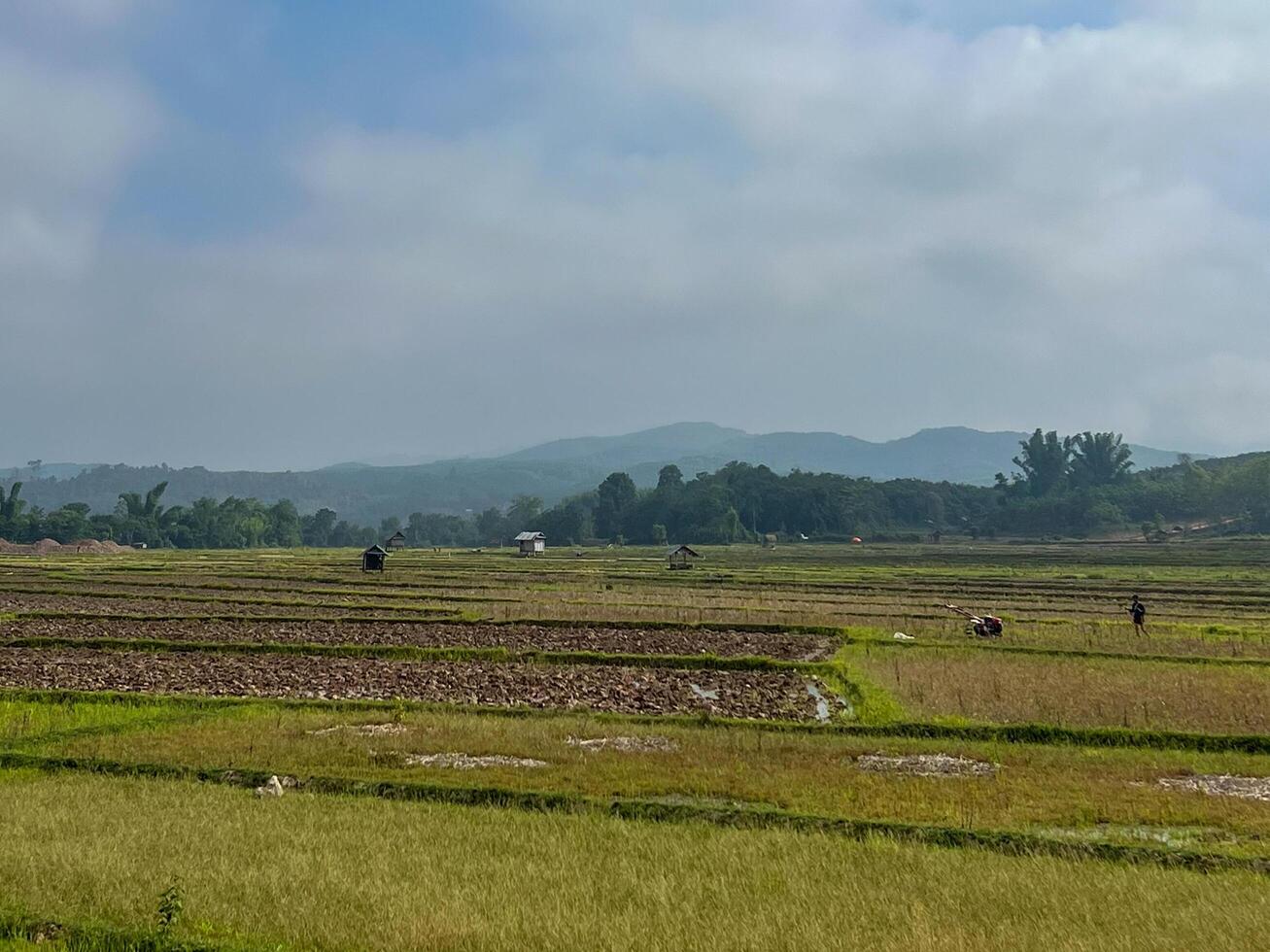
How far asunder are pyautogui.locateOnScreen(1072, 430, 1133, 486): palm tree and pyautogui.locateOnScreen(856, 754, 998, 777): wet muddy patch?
15335 centimetres

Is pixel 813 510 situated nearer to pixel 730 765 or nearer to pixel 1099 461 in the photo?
pixel 1099 461

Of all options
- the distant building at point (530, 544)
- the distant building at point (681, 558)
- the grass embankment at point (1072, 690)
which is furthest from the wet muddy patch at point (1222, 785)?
the distant building at point (530, 544)

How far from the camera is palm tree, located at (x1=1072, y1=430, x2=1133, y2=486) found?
153125mm

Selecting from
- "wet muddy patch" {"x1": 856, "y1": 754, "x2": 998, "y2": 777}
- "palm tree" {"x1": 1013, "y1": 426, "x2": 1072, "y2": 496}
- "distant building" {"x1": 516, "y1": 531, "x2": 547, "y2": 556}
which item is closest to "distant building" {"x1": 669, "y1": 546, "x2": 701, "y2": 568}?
"distant building" {"x1": 516, "y1": 531, "x2": 547, "y2": 556}

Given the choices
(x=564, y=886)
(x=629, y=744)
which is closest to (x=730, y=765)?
(x=629, y=744)

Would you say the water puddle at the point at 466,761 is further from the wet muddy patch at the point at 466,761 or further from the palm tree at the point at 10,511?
the palm tree at the point at 10,511

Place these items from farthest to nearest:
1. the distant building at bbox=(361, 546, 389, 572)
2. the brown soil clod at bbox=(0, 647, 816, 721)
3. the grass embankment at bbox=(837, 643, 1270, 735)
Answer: the distant building at bbox=(361, 546, 389, 572) < the brown soil clod at bbox=(0, 647, 816, 721) < the grass embankment at bbox=(837, 643, 1270, 735)

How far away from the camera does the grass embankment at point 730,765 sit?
10125 mm

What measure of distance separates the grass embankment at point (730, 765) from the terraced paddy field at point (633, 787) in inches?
2.6

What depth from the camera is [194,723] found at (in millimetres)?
14781

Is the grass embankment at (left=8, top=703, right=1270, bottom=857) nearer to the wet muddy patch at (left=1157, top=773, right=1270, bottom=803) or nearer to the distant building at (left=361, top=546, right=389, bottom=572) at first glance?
the wet muddy patch at (left=1157, top=773, right=1270, bottom=803)

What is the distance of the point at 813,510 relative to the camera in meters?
138

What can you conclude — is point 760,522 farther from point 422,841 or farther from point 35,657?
point 422,841

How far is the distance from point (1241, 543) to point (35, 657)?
9866 cm
